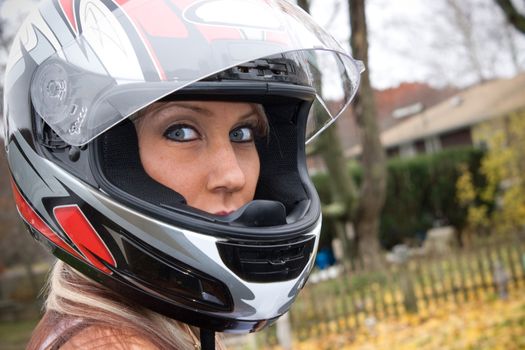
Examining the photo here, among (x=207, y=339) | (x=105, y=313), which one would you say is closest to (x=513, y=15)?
(x=207, y=339)

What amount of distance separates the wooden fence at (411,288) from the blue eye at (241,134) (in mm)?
6062

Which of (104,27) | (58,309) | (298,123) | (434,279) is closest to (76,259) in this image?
(58,309)

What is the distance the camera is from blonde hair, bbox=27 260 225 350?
1.23 metres

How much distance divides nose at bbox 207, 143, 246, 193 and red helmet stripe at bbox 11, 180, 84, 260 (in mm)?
357

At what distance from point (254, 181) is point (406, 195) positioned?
1857 centimetres

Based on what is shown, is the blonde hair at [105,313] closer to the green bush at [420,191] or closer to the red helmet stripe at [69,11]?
the red helmet stripe at [69,11]

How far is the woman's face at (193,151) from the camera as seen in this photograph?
1.39 m

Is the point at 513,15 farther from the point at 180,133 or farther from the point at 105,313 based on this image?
the point at 105,313

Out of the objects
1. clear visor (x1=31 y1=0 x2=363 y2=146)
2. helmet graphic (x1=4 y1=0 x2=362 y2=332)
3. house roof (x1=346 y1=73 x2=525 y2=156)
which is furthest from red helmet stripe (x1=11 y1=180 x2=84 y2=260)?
house roof (x1=346 y1=73 x2=525 y2=156)

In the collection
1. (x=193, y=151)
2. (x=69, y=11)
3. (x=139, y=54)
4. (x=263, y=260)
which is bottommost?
(x=263, y=260)

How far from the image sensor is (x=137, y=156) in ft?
4.62

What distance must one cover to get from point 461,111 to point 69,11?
93.7 ft

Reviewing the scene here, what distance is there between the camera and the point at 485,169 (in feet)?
61.0

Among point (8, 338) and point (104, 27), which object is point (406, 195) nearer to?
point (8, 338)
